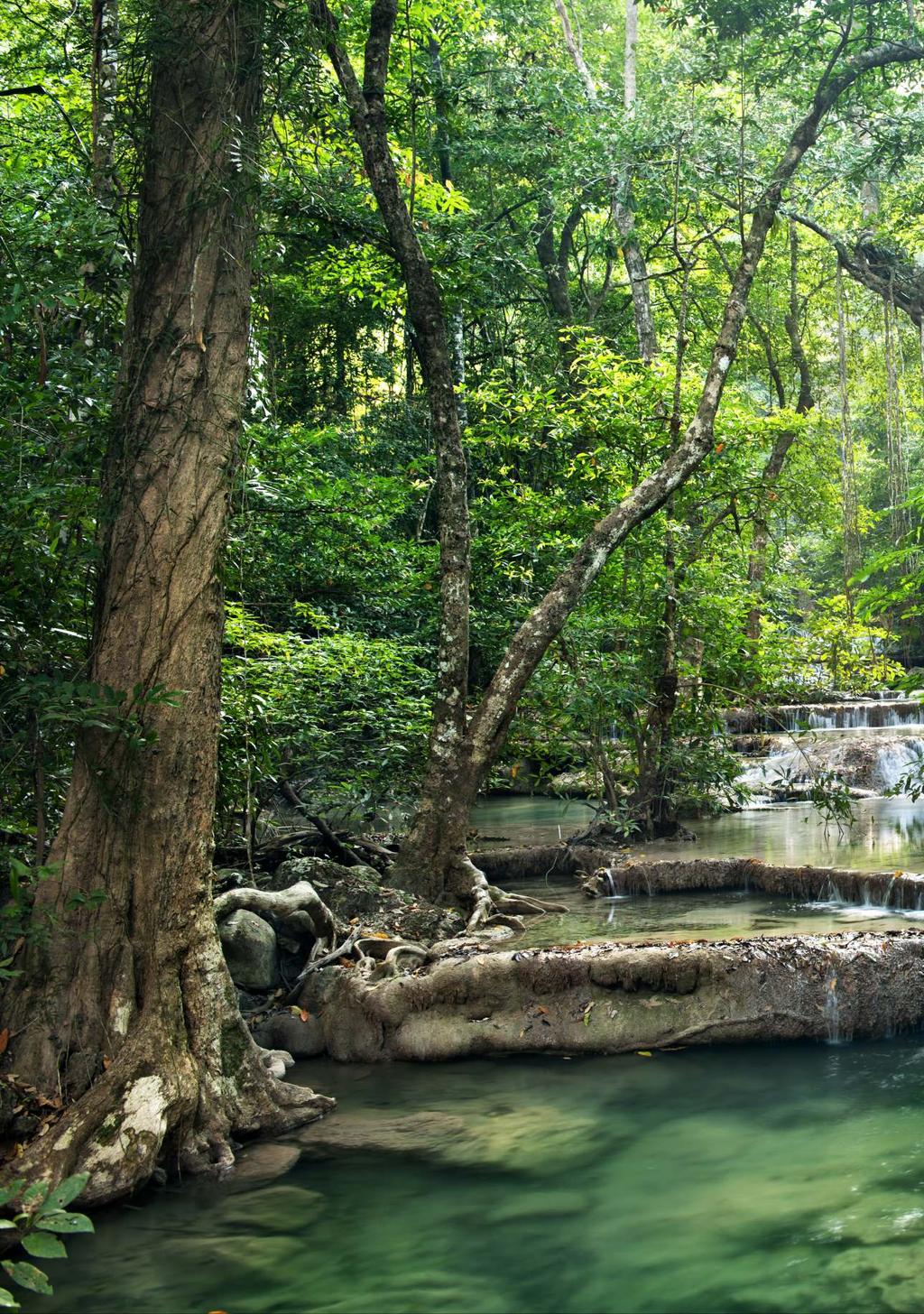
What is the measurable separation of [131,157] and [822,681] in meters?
Answer: 12.5

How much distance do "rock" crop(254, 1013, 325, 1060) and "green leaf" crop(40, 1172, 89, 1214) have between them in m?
3.45

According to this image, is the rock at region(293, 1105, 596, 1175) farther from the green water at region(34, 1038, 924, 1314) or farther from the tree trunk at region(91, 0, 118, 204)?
the tree trunk at region(91, 0, 118, 204)

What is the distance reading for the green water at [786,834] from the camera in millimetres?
10789

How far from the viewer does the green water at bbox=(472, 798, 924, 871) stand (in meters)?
10.8

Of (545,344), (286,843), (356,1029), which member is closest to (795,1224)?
(356,1029)

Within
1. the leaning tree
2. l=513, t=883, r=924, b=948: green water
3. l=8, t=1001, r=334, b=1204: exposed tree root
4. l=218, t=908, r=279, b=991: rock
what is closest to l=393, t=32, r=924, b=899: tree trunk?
the leaning tree

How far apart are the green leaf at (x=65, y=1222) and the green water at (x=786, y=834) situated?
7.69 m

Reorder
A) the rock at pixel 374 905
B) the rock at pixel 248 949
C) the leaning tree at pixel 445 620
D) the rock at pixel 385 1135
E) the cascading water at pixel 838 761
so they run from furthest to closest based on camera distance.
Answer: the cascading water at pixel 838 761 → the leaning tree at pixel 445 620 → the rock at pixel 374 905 → the rock at pixel 248 949 → the rock at pixel 385 1135

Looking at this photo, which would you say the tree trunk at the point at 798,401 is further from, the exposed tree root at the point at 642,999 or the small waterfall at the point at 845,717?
the exposed tree root at the point at 642,999

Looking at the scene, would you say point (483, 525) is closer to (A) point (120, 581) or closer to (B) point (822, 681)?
(B) point (822, 681)

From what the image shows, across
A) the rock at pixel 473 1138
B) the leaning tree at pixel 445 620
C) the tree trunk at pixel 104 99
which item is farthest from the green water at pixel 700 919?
the tree trunk at pixel 104 99

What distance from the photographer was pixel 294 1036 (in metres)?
7.06

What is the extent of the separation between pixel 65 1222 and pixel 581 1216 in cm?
223

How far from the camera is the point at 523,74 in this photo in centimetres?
2044
